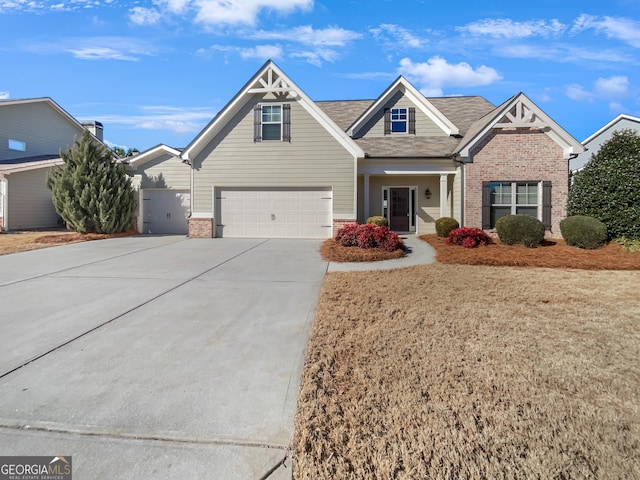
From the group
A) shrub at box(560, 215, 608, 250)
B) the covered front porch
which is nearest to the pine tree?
the covered front porch

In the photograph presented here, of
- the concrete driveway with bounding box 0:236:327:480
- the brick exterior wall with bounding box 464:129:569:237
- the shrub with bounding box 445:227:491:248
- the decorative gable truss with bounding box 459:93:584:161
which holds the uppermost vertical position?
the decorative gable truss with bounding box 459:93:584:161

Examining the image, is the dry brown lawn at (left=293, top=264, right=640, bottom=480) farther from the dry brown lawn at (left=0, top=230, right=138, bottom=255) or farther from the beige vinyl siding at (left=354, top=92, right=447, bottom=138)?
the beige vinyl siding at (left=354, top=92, right=447, bottom=138)

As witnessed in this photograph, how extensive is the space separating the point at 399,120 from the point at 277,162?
6.28m

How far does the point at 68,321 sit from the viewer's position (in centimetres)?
482

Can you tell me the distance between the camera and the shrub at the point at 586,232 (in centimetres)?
1080

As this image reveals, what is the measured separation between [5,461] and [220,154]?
13503mm

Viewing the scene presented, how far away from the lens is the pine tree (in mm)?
15109

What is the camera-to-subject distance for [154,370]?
11.5 feet

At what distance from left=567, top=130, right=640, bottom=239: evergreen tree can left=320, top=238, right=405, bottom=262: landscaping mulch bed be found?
6.84 m

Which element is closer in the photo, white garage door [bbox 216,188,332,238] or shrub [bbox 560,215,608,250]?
shrub [bbox 560,215,608,250]

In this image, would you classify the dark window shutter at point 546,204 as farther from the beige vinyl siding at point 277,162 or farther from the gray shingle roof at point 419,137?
the beige vinyl siding at point 277,162

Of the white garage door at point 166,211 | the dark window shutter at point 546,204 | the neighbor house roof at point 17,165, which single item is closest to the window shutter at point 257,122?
the white garage door at point 166,211

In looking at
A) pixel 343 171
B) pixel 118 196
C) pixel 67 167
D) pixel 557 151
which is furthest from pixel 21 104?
pixel 557 151

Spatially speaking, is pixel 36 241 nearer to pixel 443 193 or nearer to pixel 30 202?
pixel 30 202
